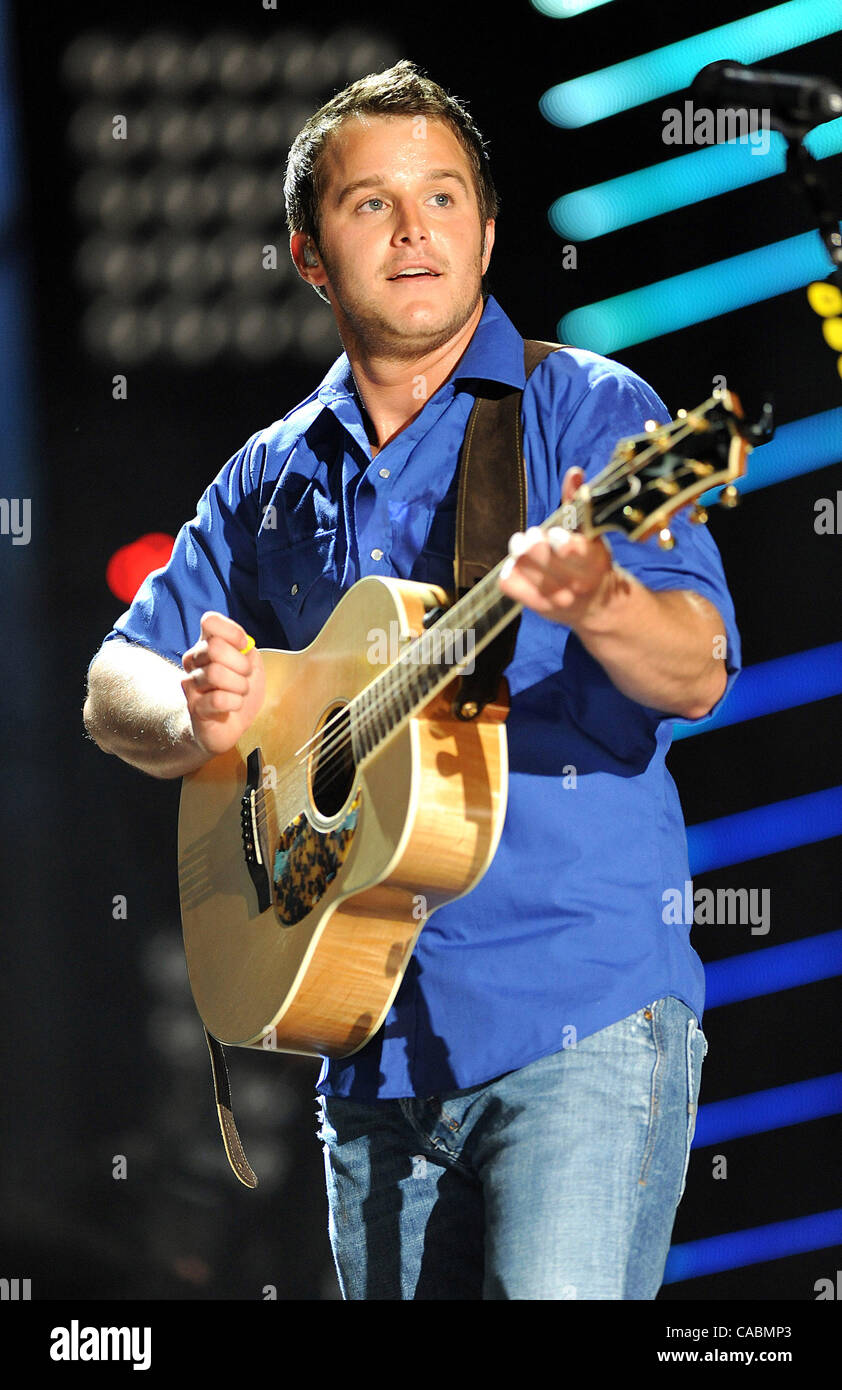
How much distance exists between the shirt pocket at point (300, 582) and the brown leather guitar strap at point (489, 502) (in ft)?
1.15

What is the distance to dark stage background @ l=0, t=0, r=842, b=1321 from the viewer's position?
370 centimetres

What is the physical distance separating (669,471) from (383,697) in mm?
566

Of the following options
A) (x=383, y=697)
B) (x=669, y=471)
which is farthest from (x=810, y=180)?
(x=383, y=697)

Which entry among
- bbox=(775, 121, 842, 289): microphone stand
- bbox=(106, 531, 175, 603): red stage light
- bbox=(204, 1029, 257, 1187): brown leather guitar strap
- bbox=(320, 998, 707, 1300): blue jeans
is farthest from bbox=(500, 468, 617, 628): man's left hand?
bbox=(106, 531, 175, 603): red stage light

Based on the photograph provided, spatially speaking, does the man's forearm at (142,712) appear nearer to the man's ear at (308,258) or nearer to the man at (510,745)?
the man at (510,745)

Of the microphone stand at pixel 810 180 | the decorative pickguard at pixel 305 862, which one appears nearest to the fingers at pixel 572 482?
the microphone stand at pixel 810 180

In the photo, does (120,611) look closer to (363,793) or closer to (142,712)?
(142,712)

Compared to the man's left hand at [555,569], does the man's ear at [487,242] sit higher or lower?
higher

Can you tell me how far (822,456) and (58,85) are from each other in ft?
7.25

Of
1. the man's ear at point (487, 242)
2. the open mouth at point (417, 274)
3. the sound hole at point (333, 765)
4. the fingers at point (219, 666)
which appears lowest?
the sound hole at point (333, 765)

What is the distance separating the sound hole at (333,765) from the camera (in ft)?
6.81

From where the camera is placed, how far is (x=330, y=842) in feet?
6.81

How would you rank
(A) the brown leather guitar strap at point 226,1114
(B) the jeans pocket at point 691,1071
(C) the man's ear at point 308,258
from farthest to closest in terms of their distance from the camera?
(C) the man's ear at point 308,258 → (A) the brown leather guitar strap at point 226,1114 → (B) the jeans pocket at point 691,1071

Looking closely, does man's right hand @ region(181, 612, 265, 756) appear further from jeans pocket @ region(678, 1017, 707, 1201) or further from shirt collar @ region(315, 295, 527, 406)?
jeans pocket @ region(678, 1017, 707, 1201)
